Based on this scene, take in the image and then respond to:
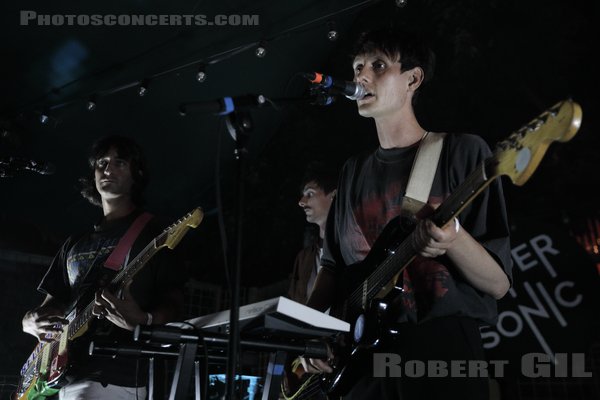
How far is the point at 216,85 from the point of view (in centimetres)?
653

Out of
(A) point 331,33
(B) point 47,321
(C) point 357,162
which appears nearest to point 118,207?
(B) point 47,321

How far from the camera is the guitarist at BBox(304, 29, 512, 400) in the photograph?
5.77 ft

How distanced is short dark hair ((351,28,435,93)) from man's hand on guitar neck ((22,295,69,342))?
2.30 meters

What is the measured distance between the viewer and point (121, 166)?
140 inches

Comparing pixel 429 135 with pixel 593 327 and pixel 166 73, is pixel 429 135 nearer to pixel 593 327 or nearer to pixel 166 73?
pixel 593 327

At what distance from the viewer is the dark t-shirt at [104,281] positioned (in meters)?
2.77

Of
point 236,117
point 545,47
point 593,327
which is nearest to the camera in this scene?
point 236,117

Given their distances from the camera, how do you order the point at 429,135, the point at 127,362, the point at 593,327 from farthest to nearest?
the point at 593,327 → the point at 127,362 → the point at 429,135

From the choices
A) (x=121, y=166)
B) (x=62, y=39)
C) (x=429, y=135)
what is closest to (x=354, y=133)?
(x=62, y=39)

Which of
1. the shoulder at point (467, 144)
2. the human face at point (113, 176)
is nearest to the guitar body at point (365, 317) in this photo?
the shoulder at point (467, 144)

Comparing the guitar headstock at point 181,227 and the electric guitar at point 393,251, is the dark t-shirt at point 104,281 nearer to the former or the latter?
Answer: the guitar headstock at point 181,227

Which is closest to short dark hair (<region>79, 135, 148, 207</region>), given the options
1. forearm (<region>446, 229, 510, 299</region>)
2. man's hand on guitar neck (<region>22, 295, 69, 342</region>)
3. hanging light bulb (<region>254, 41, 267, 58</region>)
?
man's hand on guitar neck (<region>22, 295, 69, 342</region>)

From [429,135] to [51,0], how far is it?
4.23 metres

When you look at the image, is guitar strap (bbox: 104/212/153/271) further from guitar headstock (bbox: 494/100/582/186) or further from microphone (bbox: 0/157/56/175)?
guitar headstock (bbox: 494/100/582/186)
